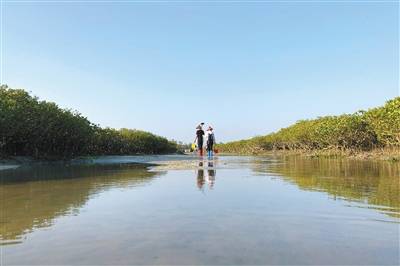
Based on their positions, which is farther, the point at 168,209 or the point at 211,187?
the point at 211,187

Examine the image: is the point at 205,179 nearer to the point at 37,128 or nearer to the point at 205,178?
the point at 205,178

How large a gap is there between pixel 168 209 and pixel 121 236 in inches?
78.3

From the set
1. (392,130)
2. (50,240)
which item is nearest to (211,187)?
(50,240)

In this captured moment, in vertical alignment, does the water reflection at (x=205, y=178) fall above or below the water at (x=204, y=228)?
above

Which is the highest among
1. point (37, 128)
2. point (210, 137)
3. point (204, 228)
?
point (37, 128)

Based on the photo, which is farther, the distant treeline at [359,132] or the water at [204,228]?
the distant treeline at [359,132]

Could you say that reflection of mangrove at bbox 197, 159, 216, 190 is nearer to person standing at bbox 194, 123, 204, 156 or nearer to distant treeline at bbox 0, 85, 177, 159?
person standing at bbox 194, 123, 204, 156

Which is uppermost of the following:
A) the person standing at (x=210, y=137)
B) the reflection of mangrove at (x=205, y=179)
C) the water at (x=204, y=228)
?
the person standing at (x=210, y=137)

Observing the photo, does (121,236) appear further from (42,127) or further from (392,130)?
(392,130)

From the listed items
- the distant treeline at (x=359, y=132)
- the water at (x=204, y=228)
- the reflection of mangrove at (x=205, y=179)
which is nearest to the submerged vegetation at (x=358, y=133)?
the distant treeline at (x=359, y=132)

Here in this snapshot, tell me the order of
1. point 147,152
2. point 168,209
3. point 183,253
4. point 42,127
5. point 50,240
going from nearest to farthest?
point 183,253, point 50,240, point 168,209, point 42,127, point 147,152

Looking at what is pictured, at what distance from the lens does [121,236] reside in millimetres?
4758

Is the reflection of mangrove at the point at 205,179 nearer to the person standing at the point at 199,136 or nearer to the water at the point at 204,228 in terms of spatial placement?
the water at the point at 204,228

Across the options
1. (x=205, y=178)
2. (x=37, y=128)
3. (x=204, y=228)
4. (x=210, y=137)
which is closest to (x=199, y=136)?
(x=210, y=137)
